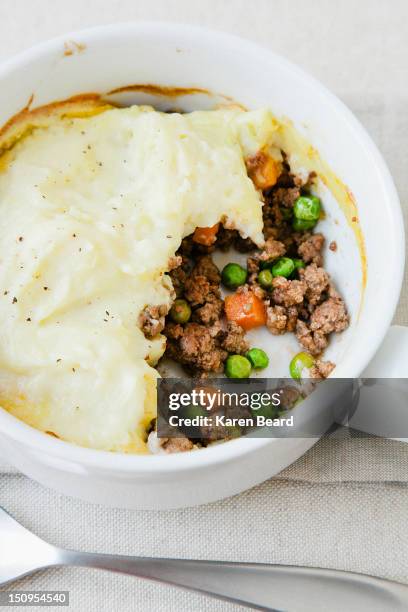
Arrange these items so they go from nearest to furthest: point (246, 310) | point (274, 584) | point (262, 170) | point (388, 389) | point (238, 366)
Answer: point (388, 389) < point (274, 584) < point (238, 366) < point (246, 310) < point (262, 170)

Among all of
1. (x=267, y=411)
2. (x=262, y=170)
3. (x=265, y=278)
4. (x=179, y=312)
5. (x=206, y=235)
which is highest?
(x=262, y=170)

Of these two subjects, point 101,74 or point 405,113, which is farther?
point 405,113

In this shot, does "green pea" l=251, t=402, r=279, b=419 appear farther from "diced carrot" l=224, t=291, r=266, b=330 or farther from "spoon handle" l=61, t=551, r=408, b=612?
"spoon handle" l=61, t=551, r=408, b=612

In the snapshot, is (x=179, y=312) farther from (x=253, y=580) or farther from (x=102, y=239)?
(x=253, y=580)

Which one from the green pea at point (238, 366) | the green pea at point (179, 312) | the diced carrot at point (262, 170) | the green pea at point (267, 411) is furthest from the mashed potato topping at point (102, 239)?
the green pea at point (267, 411)

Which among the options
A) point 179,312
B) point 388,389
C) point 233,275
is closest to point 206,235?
point 233,275

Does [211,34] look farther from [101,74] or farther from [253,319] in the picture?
[253,319]

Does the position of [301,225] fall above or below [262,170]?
below

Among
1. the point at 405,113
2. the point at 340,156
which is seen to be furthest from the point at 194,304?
the point at 405,113
